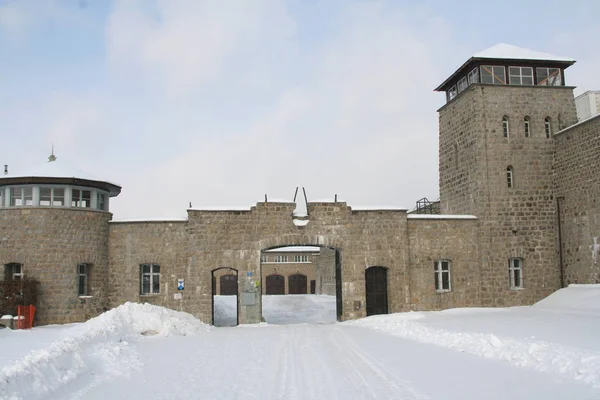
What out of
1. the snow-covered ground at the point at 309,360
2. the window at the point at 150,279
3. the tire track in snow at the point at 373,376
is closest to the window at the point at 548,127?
the snow-covered ground at the point at 309,360

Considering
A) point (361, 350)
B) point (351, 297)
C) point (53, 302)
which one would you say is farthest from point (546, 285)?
point (53, 302)

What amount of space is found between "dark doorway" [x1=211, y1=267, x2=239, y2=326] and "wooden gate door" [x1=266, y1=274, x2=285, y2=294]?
366 cm

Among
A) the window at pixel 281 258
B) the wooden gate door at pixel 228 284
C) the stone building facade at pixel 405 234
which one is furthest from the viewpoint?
the window at pixel 281 258

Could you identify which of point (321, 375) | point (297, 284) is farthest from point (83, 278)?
point (297, 284)

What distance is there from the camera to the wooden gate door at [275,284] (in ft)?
184

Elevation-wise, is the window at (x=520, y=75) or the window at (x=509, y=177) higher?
the window at (x=520, y=75)

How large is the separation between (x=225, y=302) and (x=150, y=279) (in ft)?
45.8

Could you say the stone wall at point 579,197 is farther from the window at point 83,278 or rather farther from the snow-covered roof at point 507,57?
the window at point 83,278

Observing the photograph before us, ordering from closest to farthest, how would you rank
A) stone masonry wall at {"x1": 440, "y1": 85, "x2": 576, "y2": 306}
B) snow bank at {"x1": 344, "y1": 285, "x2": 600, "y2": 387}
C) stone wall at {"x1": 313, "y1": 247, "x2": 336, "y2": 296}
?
snow bank at {"x1": 344, "y1": 285, "x2": 600, "y2": 387} < stone masonry wall at {"x1": 440, "y1": 85, "x2": 576, "y2": 306} < stone wall at {"x1": 313, "y1": 247, "x2": 336, "y2": 296}

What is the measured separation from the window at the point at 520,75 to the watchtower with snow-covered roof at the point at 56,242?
62.6ft

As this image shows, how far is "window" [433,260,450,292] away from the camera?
24.9 meters

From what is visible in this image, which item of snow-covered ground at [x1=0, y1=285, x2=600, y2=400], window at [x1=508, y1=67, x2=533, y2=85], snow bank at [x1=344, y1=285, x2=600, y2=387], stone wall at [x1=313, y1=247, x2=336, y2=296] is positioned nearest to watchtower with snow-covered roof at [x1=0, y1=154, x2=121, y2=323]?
snow-covered ground at [x1=0, y1=285, x2=600, y2=400]

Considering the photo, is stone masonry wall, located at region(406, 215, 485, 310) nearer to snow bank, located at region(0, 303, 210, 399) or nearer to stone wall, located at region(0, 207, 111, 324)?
snow bank, located at region(0, 303, 210, 399)

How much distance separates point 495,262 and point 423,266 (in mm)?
3402
